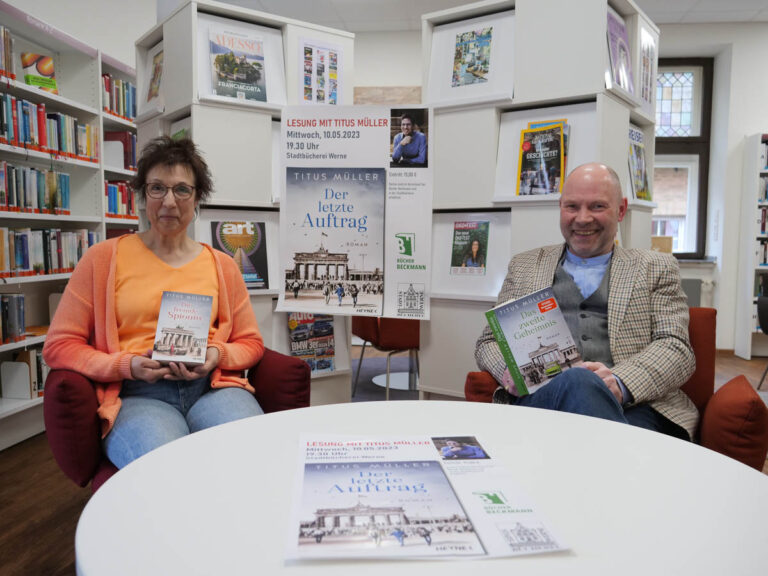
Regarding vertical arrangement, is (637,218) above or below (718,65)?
below

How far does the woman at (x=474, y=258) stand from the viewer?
2594 millimetres

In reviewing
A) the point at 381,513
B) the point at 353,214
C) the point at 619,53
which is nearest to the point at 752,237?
the point at 619,53

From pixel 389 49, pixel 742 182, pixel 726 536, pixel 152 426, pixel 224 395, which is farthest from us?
pixel 389 49

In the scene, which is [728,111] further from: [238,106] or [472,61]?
[238,106]

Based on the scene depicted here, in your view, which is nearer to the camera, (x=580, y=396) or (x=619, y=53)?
(x=580, y=396)

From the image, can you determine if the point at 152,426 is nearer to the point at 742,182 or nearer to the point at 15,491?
the point at 15,491

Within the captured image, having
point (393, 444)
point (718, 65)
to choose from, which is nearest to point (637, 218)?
point (393, 444)

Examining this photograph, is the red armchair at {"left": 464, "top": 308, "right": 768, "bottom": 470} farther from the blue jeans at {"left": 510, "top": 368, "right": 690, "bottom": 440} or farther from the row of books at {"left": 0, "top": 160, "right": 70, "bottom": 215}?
the row of books at {"left": 0, "top": 160, "right": 70, "bottom": 215}

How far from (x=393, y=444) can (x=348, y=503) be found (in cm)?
25

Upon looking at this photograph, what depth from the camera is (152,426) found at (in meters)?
1.49

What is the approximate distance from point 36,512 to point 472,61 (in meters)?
2.62

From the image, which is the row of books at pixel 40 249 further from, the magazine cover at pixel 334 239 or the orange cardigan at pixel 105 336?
the orange cardigan at pixel 105 336

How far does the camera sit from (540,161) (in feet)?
7.91

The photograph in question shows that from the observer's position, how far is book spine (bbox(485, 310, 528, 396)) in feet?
5.32
